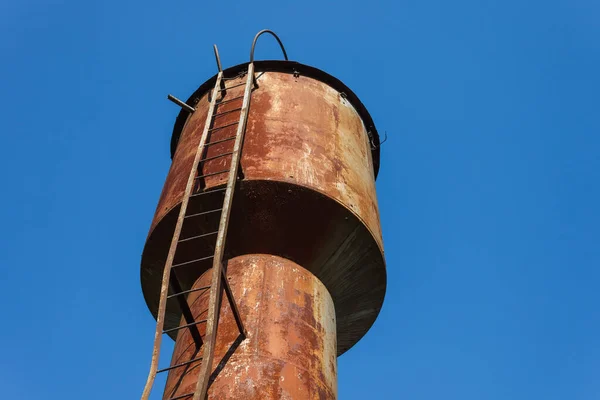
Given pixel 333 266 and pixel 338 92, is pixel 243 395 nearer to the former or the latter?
pixel 333 266

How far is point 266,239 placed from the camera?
7074 millimetres

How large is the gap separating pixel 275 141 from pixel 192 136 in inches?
52.3

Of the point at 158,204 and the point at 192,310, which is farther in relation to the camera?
the point at 158,204

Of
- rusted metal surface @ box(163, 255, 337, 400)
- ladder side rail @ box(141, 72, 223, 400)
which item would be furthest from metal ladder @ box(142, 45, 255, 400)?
rusted metal surface @ box(163, 255, 337, 400)

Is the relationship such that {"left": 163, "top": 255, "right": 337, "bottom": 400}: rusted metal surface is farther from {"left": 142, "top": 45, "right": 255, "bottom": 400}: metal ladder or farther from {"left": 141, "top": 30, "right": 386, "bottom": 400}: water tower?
{"left": 142, "top": 45, "right": 255, "bottom": 400}: metal ladder

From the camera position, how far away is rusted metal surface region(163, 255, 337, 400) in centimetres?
569

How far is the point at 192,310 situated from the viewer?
672 cm

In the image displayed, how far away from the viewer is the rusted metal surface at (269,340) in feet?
18.7

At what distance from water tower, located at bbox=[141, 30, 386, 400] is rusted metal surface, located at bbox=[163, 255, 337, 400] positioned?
1 centimetres

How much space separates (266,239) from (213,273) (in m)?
1.48

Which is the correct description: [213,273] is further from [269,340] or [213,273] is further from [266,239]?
[266,239]

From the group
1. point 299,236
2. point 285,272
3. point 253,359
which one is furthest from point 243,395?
point 299,236

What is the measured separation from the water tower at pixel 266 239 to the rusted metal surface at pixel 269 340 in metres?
0.01

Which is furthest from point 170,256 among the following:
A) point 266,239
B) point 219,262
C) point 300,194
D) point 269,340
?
point 300,194
